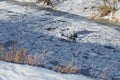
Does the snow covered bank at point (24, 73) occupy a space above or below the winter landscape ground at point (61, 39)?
above

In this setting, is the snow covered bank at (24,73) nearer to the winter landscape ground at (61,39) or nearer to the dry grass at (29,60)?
the winter landscape ground at (61,39)

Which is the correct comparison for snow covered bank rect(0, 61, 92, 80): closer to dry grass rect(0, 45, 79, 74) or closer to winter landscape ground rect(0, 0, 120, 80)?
winter landscape ground rect(0, 0, 120, 80)

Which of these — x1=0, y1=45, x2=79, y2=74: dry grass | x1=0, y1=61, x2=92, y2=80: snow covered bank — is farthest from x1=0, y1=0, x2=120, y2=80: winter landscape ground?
x1=0, y1=45, x2=79, y2=74: dry grass

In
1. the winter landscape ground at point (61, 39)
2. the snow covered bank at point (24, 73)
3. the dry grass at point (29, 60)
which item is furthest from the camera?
the dry grass at point (29, 60)

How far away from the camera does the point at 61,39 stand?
12.3 meters

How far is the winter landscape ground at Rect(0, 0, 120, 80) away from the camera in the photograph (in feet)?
24.5

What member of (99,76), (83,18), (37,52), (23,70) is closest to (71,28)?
(83,18)

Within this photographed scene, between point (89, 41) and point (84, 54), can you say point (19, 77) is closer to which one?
point (84, 54)

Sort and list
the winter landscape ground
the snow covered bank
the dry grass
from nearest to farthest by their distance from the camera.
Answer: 1. the snow covered bank
2. the winter landscape ground
3. the dry grass

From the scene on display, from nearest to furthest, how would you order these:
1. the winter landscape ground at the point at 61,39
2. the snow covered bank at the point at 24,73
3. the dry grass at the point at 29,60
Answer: the snow covered bank at the point at 24,73 < the winter landscape ground at the point at 61,39 < the dry grass at the point at 29,60

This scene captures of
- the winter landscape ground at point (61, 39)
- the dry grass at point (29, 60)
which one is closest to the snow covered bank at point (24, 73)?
the winter landscape ground at point (61, 39)

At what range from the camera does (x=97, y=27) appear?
1419 centimetres

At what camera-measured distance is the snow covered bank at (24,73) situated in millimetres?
6699

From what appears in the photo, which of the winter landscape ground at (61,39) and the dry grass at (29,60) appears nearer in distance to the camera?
the winter landscape ground at (61,39)
